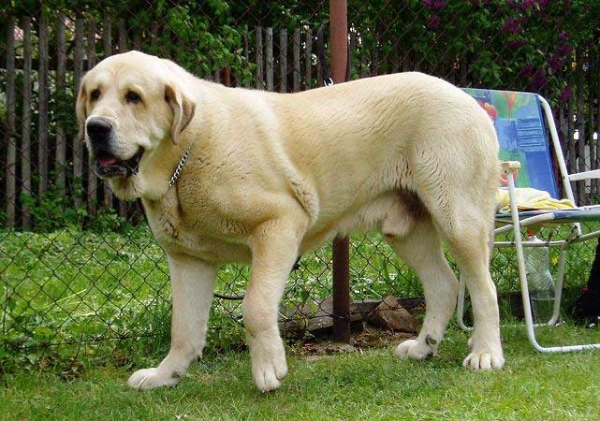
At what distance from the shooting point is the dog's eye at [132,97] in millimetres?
2975

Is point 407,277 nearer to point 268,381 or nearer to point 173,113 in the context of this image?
point 268,381

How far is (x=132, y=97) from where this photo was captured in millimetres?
2984

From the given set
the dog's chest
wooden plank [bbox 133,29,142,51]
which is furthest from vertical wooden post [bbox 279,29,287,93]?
the dog's chest

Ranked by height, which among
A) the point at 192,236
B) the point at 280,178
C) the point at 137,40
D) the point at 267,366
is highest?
the point at 137,40

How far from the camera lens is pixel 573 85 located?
5680 millimetres

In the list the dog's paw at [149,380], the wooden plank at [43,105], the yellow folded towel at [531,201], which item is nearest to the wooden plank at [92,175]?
the wooden plank at [43,105]

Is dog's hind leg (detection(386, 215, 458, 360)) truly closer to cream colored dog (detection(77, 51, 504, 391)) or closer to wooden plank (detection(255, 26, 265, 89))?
cream colored dog (detection(77, 51, 504, 391))

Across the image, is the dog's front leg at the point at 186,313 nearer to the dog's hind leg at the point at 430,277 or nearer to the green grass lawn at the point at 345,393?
the green grass lawn at the point at 345,393

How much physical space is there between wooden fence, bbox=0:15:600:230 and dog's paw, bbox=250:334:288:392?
2.20m

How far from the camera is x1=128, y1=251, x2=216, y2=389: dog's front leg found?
3.40 meters

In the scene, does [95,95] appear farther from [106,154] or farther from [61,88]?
[61,88]

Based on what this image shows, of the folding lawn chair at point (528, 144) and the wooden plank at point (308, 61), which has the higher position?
the wooden plank at point (308, 61)

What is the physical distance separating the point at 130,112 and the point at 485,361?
172cm

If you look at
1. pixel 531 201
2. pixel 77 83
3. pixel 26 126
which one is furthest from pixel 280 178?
pixel 26 126
